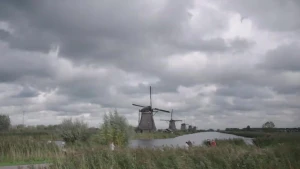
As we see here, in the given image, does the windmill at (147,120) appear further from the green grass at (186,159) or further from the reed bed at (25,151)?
the green grass at (186,159)

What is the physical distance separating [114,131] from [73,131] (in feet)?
20.8

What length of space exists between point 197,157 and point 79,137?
67.9 feet

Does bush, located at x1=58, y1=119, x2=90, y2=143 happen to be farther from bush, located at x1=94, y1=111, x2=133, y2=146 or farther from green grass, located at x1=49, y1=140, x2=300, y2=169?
green grass, located at x1=49, y1=140, x2=300, y2=169

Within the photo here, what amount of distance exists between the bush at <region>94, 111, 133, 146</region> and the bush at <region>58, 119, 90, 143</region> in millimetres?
4241

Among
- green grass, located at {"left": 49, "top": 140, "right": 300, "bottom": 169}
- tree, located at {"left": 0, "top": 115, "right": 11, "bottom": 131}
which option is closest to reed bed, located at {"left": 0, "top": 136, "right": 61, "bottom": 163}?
green grass, located at {"left": 49, "top": 140, "right": 300, "bottom": 169}

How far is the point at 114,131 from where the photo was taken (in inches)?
1106

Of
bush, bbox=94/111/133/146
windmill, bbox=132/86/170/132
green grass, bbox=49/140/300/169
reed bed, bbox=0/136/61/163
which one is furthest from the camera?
windmill, bbox=132/86/170/132

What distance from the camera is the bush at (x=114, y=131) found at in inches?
1098

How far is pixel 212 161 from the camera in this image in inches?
535

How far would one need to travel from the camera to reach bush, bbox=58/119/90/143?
3272 cm

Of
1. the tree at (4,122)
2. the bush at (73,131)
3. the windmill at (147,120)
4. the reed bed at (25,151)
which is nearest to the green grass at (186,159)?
the reed bed at (25,151)

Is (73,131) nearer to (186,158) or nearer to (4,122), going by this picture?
(186,158)

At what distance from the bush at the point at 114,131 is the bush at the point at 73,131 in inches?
167

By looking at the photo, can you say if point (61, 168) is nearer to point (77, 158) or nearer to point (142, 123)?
point (77, 158)
